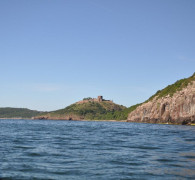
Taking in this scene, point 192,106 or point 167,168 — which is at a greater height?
point 192,106

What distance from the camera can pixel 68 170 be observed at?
52.6 ft

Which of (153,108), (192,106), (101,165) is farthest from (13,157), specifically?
(153,108)

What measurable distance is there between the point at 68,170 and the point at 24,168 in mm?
2938

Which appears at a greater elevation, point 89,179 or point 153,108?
point 153,108

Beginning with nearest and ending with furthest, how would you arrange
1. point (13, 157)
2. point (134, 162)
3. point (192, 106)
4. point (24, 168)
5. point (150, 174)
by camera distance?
point (150, 174) → point (24, 168) → point (134, 162) → point (13, 157) → point (192, 106)

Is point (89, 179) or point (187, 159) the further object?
point (187, 159)

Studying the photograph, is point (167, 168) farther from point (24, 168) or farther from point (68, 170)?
point (24, 168)

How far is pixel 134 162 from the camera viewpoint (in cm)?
1905

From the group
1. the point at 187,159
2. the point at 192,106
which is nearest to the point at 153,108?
the point at 192,106

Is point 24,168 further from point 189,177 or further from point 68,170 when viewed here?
point 189,177

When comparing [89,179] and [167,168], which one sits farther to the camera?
[167,168]

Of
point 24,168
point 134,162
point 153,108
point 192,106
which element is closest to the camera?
point 24,168

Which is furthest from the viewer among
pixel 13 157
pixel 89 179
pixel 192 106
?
pixel 192 106

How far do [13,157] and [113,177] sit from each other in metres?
9.75
